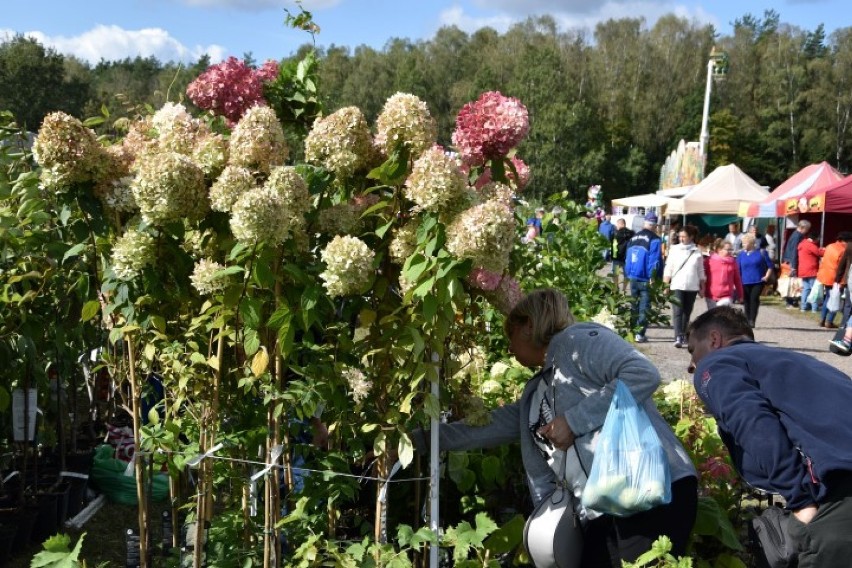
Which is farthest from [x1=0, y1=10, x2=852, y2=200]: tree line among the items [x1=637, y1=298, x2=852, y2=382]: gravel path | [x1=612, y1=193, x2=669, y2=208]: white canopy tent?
[x1=637, y1=298, x2=852, y2=382]: gravel path

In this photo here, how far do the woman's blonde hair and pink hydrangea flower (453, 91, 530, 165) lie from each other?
582mm

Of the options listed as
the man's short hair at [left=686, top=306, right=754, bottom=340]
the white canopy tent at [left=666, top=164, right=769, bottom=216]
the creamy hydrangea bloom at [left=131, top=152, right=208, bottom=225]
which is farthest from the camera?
the white canopy tent at [left=666, top=164, right=769, bottom=216]

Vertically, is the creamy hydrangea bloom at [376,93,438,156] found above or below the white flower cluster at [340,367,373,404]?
above

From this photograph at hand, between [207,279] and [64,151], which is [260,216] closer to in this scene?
[207,279]

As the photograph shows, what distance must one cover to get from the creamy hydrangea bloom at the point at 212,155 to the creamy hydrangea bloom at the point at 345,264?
1.28ft

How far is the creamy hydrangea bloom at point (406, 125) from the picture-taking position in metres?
2.15

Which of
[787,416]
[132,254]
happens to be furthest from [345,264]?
[787,416]

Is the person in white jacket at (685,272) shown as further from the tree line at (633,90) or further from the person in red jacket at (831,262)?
the tree line at (633,90)

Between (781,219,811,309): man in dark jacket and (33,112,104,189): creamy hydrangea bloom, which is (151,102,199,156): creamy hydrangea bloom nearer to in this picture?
(33,112,104,189): creamy hydrangea bloom

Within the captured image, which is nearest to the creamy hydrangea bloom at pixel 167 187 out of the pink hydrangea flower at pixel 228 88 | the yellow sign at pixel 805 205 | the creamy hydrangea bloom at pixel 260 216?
the creamy hydrangea bloom at pixel 260 216

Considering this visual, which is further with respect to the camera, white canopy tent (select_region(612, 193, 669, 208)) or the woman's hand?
white canopy tent (select_region(612, 193, 669, 208))

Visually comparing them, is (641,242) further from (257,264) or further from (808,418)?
(257,264)

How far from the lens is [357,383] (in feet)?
7.58

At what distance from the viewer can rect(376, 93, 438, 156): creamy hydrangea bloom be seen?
84.6 inches
